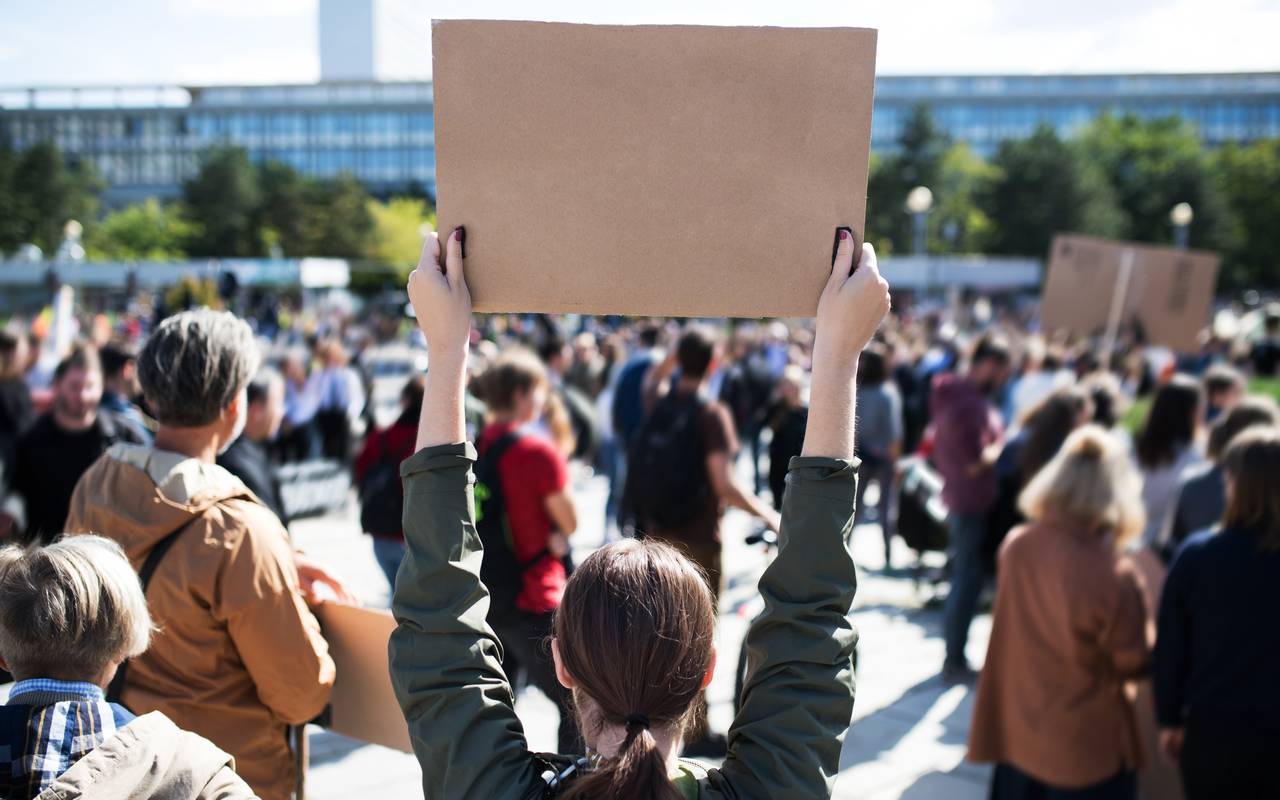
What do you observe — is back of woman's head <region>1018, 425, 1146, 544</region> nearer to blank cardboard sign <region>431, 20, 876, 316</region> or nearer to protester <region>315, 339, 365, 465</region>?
blank cardboard sign <region>431, 20, 876, 316</region>

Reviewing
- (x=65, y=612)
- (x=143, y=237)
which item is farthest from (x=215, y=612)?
(x=143, y=237)

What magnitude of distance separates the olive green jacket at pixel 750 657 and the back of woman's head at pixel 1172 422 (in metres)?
4.23

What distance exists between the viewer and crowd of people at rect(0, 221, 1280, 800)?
140cm

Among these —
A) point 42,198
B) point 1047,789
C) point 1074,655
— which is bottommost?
point 1047,789

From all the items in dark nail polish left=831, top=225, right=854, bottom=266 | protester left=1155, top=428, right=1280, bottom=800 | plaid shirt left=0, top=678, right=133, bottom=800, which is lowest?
protester left=1155, top=428, right=1280, bottom=800

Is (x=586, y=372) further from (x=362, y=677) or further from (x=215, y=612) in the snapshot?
(x=215, y=612)

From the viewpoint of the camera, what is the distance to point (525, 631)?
3.88 m

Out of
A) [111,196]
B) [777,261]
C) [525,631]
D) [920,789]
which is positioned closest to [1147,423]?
[920,789]

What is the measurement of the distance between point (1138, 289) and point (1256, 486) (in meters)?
7.27

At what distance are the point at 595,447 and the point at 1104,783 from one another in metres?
8.09

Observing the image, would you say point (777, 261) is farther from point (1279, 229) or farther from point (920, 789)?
point (1279, 229)

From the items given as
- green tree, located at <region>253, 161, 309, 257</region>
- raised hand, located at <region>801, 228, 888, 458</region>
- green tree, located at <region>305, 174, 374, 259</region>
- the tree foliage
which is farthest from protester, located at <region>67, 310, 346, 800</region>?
green tree, located at <region>305, 174, 374, 259</region>

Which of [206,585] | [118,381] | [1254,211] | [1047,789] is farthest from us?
[1254,211]

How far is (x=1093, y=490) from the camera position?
347 cm
